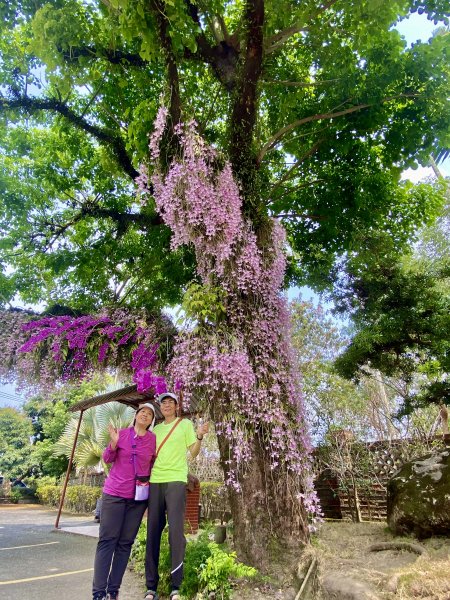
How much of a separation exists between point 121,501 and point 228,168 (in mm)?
4059

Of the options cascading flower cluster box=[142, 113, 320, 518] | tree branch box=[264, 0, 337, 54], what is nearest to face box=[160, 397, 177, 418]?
cascading flower cluster box=[142, 113, 320, 518]

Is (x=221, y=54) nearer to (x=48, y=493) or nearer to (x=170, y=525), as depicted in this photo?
(x=170, y=525)

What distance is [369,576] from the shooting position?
363cm

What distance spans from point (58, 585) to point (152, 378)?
2769 millimetres

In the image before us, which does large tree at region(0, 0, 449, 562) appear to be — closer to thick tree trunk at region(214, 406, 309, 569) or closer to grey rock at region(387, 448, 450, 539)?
thick tree trunk at region(214, 406, 309, 569)

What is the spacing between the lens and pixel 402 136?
6.90m

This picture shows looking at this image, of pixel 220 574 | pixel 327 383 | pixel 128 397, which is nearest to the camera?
pixel 220 574

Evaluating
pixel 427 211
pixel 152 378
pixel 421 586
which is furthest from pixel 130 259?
pixel 421 586

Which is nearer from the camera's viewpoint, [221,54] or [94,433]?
[221,54]

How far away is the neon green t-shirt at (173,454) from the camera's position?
3.75 metres

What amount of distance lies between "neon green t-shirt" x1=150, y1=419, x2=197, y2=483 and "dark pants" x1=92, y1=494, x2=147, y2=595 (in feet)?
1.09

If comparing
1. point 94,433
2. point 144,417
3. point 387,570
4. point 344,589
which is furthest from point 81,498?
point 344,589

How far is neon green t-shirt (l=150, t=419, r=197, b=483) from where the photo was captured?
3.75 meters

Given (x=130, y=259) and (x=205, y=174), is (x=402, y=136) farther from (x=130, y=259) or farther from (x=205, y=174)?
(x=130, y=259)
